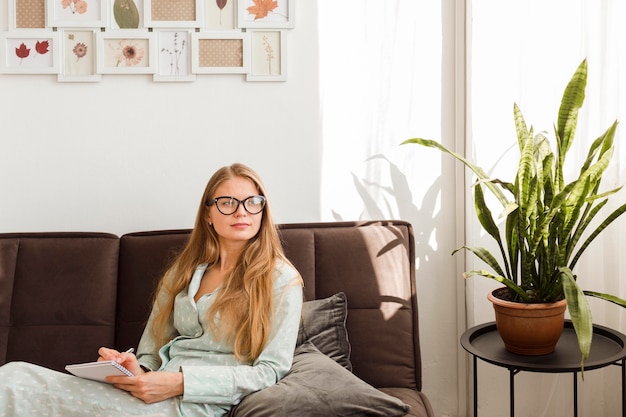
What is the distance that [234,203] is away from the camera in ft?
6.77

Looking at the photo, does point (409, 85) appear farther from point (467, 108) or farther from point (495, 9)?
point (495, 9)

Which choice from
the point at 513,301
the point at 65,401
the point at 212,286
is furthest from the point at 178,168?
the point at 513,301

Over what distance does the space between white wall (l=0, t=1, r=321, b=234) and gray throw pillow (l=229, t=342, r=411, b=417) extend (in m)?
0.94

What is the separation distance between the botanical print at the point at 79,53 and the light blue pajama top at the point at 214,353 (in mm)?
947

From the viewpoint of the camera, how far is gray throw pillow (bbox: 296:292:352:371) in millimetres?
2113

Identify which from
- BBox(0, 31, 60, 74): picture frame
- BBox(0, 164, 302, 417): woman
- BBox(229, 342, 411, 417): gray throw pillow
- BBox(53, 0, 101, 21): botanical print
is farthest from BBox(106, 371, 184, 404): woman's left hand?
BBox(53, 0, 101, 21): botanical print

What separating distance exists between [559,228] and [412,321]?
0.59 metres

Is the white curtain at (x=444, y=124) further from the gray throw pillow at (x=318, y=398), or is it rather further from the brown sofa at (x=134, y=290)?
the gray throw pillow at (x=318, y=398)

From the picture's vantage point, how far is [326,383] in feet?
5.90

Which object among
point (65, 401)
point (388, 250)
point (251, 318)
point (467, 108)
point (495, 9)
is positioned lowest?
point (65, 401)

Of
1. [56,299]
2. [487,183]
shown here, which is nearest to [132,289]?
[56,299]

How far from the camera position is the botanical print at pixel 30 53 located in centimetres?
248

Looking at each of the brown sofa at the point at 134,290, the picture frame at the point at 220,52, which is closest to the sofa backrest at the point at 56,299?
the brown sofa at the point at 134,290

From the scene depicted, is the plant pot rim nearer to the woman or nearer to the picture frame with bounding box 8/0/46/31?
the woman
